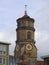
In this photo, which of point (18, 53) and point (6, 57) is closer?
point (6, 57)

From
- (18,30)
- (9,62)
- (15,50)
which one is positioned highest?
(18,30)

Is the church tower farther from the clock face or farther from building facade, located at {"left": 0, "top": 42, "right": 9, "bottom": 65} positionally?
building facade, located at {"left": 0, "top": 42, "right": 9, "bottom": 65}

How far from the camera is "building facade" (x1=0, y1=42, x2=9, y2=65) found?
2549 inches

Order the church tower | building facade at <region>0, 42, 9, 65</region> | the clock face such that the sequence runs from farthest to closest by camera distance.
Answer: the clock face < the church tower < building facade at <region>0, 42, 9, 65</region>

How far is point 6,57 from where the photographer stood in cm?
6525

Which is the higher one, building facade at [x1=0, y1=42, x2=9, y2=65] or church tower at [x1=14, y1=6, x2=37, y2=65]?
church tower at [x1=14, y1=6, x2=37, y2=65]

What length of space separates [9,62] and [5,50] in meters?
2.74

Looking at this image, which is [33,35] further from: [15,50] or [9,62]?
[9,62]

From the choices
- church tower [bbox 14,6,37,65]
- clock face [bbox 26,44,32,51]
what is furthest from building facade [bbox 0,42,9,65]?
clock face [bbox 26,44,32,51]

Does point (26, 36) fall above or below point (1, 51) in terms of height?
above

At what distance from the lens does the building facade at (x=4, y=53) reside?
6475 cm

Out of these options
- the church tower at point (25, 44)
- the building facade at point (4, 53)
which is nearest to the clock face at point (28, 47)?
the church tower at point (25, 44)

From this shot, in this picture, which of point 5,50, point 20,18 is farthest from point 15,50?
point 5,50

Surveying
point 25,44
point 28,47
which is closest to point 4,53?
point 25,44
